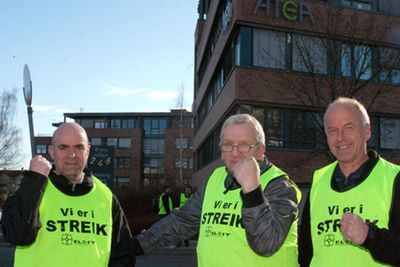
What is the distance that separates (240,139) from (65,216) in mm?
1308

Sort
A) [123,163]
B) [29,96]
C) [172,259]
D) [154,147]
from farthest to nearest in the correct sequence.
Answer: [154,147] < [123,163] < [172,259] < [29,96]

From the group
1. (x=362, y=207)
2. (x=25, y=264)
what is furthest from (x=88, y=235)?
(x=362, y=207)

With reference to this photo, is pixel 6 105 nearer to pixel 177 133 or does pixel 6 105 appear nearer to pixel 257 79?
pixel 177 133

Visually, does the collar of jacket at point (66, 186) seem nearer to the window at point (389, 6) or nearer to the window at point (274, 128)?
the window at point (274, 128)

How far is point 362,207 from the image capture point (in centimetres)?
334

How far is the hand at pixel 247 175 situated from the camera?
10.1ft

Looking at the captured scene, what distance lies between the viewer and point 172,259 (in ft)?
50.0

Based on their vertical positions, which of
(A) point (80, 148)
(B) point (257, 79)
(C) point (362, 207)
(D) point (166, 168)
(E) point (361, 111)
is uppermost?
(B) point (257, 79)

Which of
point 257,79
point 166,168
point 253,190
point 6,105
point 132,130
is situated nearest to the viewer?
point 253,190

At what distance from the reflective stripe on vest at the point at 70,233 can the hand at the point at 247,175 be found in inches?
47.7

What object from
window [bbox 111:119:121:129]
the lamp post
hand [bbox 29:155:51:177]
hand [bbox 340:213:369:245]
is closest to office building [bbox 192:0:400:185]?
the lamp post

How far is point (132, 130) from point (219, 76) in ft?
185

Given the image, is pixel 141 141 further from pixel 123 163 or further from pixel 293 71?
pixel 293 71

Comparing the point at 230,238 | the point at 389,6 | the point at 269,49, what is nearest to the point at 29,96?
the point at 230,238
